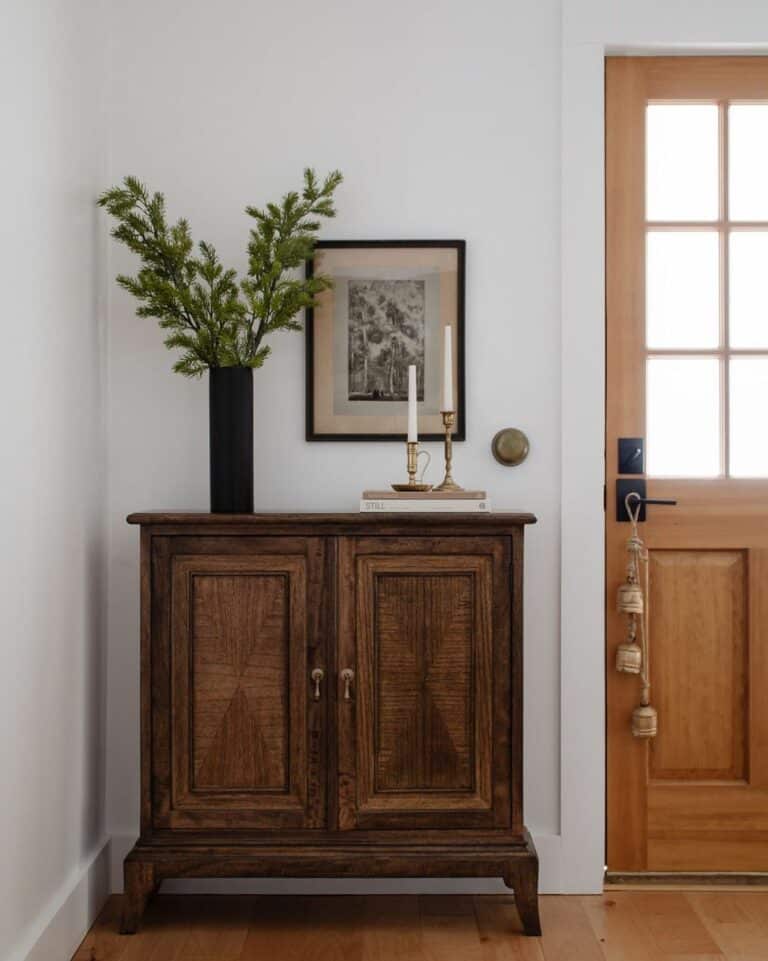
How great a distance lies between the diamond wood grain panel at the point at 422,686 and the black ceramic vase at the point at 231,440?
400 millimetres

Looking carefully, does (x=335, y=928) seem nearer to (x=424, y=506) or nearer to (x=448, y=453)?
(x=424, y=506)

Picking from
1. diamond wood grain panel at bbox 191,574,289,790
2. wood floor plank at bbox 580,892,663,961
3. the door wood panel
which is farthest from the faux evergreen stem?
wood floor plank at bbox 580,892,663,961

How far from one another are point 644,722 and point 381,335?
1.21m

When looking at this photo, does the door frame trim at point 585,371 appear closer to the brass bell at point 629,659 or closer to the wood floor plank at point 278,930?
the brass bell at point 629,659

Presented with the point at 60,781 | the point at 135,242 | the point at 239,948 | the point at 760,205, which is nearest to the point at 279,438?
the point at 135,242

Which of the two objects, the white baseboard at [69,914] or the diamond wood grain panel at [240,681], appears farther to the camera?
the diamond wood grain panel at [240,681]

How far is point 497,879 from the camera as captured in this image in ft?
7.84

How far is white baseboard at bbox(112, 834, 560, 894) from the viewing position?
2.38 metres

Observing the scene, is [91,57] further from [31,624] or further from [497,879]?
[497,879]

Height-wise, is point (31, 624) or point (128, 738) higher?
point (31, 624)

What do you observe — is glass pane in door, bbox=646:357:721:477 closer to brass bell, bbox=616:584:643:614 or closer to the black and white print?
brass bell, bbox=616:584:643:614

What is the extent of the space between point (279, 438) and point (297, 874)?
3.47 ft

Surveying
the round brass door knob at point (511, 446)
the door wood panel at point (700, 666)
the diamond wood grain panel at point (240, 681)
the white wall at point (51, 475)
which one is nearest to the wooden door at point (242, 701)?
the diamond wood grain panel at point (240, 681)

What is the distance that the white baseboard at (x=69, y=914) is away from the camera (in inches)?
73.9
